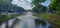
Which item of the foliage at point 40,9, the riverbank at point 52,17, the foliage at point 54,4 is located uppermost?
the foliage at point 54,4

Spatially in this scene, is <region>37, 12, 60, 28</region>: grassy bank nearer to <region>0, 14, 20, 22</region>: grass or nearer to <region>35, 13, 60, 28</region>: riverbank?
<region>35, 13, 60, 28</region>: riverbank

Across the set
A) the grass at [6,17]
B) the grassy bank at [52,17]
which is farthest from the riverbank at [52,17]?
the grass at [6,17]

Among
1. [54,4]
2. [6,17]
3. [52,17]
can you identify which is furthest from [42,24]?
[6,17]

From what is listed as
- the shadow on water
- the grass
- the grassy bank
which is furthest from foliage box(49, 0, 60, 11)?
the grass

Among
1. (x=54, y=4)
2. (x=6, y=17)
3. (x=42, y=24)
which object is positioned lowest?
(x=42, y=24)

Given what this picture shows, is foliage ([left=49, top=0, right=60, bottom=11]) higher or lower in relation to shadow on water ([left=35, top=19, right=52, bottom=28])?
higher

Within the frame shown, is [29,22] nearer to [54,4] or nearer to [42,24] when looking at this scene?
[42,24]

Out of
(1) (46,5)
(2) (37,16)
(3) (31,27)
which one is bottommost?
(3) (31,27)

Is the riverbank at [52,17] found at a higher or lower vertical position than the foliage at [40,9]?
lower

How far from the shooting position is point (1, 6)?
2.04 meters

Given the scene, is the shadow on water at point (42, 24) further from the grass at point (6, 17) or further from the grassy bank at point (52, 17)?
the grass at point (6, 17)

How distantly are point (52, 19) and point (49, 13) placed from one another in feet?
0.29

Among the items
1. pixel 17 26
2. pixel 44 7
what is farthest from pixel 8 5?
pixel 44 7

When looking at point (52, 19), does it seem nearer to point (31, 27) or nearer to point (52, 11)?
point (52, 11)
